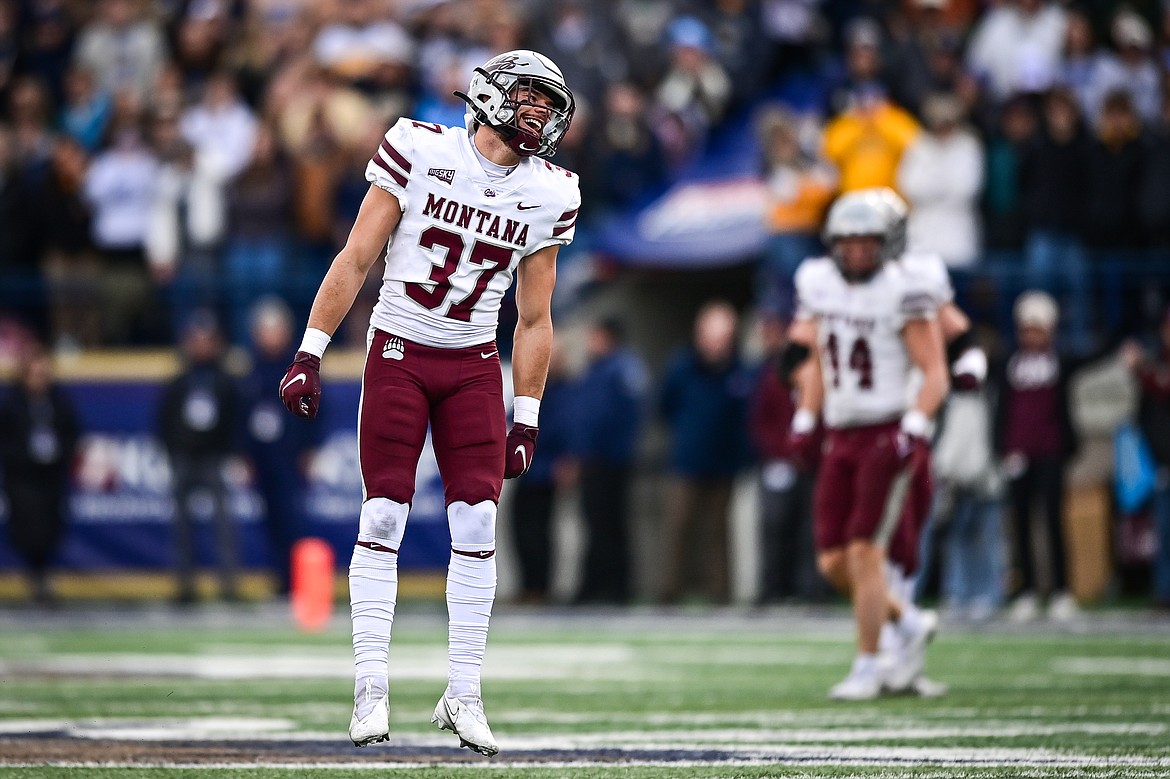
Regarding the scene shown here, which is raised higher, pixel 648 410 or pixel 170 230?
pixel 170 230

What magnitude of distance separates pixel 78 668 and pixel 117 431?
6.35 meters

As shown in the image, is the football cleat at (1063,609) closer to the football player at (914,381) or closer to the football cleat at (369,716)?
the football player at (914,381)

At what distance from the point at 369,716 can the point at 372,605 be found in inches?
15.6

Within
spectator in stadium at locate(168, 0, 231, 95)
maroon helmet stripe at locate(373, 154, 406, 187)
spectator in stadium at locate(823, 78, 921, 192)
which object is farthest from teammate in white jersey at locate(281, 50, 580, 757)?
spectator in stadium at locate(168, 0, 231, 95)

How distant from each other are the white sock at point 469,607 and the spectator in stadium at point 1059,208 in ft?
29.9

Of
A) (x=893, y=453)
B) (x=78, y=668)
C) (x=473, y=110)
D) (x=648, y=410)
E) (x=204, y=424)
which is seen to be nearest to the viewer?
(x=473, y=110)

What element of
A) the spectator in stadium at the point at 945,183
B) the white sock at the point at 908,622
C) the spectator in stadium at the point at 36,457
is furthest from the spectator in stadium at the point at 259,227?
the white sock at the point at 908,622

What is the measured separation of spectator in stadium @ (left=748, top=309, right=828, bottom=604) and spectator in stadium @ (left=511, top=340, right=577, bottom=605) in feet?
5.15

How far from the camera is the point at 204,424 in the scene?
623 inches

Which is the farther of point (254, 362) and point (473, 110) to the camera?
point (254, 362)

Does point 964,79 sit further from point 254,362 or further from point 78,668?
point 78,668

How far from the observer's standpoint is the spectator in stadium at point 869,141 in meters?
14.8

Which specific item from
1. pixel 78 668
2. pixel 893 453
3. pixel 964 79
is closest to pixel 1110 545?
pixel 964 79

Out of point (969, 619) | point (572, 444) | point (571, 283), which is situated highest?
point (571, 283)
